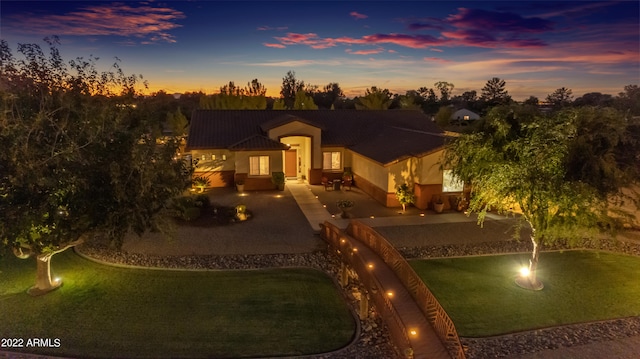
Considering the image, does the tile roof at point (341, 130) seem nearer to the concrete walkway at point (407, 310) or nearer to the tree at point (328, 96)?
the concrete walkway at point (407, 310)

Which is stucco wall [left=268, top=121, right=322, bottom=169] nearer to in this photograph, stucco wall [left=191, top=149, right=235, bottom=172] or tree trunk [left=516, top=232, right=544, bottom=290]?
stucco wall [left=191, top=149, right=235, bottom=172]

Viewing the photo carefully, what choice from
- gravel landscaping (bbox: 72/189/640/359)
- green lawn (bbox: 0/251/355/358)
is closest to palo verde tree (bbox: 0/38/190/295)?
green lawn (bbox: 0/251/355/358)

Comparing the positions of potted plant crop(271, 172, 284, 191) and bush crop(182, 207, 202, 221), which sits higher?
potted plant crop(271, 172, 284, 191)

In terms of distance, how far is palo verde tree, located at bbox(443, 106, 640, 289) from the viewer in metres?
11.5

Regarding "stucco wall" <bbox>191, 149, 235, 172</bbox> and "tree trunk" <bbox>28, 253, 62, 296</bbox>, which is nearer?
"tree trunk" <bbox>28, 253, 62, 296</bbox>

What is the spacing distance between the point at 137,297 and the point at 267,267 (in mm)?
4472

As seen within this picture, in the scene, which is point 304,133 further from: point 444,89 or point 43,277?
point 444,89

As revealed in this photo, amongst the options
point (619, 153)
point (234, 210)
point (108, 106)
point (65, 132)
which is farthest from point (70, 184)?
point (619, 153)

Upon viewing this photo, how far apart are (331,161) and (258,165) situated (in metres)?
5.48

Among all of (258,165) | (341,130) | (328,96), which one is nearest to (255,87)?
(328,96)

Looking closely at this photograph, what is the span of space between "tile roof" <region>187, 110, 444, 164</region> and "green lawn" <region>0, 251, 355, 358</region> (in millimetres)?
11776

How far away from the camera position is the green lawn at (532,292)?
11625 mm

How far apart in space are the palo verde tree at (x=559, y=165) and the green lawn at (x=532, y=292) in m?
1.02

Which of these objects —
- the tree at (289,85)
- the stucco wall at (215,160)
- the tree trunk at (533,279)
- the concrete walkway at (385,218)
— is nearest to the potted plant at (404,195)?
the concrete walkway at (385,218)
